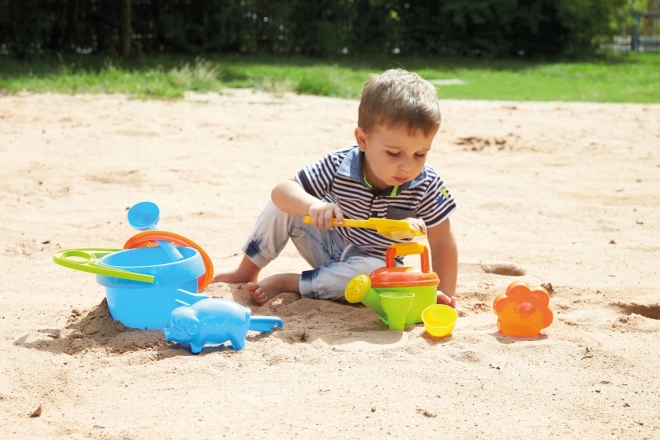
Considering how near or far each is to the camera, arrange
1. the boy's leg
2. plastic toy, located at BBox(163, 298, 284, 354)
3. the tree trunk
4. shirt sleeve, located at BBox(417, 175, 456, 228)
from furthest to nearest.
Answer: the tree trunk
the boy's leg
shirt sleeve, located at BBox(417, 175, 456, 228)
plastic toy, located at BBox(163, 298, 284, 354)

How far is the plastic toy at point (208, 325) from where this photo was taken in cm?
229

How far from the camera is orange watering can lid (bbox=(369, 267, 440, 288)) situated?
103 inches

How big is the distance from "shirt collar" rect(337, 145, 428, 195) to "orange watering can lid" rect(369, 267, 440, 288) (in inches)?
12.2

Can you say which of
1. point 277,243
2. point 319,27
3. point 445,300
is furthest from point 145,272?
point 319,27

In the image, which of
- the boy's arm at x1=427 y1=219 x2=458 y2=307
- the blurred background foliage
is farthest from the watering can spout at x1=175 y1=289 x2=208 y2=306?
the blurred background foliage

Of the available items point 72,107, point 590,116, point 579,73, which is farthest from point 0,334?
point 579,73

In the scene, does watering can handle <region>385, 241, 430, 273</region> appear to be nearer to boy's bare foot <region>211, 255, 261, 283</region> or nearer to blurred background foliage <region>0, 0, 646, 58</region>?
boy's bare foot <region>211, 255, 261, 283</region>

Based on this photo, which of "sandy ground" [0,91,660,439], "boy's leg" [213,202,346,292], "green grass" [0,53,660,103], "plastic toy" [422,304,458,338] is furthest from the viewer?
"green grass" [0,53,660,103]

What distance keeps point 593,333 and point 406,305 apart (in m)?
0.61

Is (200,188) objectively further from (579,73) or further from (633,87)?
(579,73)

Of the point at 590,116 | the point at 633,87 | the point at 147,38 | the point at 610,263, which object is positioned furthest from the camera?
the point at 147,38

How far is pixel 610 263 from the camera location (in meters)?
3.42

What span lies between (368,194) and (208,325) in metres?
0.82

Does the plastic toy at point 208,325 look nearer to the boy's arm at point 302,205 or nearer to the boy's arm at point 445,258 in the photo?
the boy's arm at point 302,205
